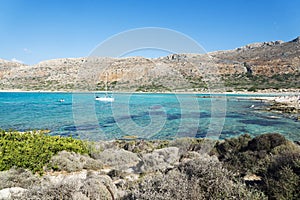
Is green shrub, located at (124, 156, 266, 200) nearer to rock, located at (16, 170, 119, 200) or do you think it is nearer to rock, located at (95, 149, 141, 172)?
rock, located at (16, 170, 119, 200)

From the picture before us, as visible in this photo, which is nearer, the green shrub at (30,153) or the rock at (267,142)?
the green shrub at (30,153)

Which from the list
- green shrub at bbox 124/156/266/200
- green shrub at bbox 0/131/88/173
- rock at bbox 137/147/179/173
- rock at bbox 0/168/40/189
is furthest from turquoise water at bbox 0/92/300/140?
green shrub at bbox 124/156/266/200

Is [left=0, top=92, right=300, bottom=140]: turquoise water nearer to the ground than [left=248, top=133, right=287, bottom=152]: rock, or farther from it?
nearer to the ground

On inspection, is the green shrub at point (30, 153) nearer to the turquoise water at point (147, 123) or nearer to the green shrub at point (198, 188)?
the green shrub at point (198, 188)

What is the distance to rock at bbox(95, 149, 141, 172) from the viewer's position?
25.1ft

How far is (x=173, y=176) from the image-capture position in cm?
381

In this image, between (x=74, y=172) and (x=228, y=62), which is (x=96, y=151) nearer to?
(x=74, y=172)

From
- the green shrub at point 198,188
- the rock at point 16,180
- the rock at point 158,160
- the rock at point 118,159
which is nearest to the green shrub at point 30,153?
the rock at point 16,180

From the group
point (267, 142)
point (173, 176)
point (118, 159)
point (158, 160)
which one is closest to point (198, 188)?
point (173, 176)

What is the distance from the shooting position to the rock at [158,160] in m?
6.96

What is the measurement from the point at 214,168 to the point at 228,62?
353 ft

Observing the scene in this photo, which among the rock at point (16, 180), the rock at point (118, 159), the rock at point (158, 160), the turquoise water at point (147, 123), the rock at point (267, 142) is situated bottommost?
the turquoise water at point (147, 123)

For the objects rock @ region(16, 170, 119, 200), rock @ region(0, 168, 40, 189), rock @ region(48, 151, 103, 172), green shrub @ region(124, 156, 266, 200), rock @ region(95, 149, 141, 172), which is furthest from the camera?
rock @ region(95, 149, 141, 172)

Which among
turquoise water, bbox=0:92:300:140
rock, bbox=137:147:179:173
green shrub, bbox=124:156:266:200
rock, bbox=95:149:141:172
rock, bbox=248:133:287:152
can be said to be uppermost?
green shrub, bbox=124:156:266:200
